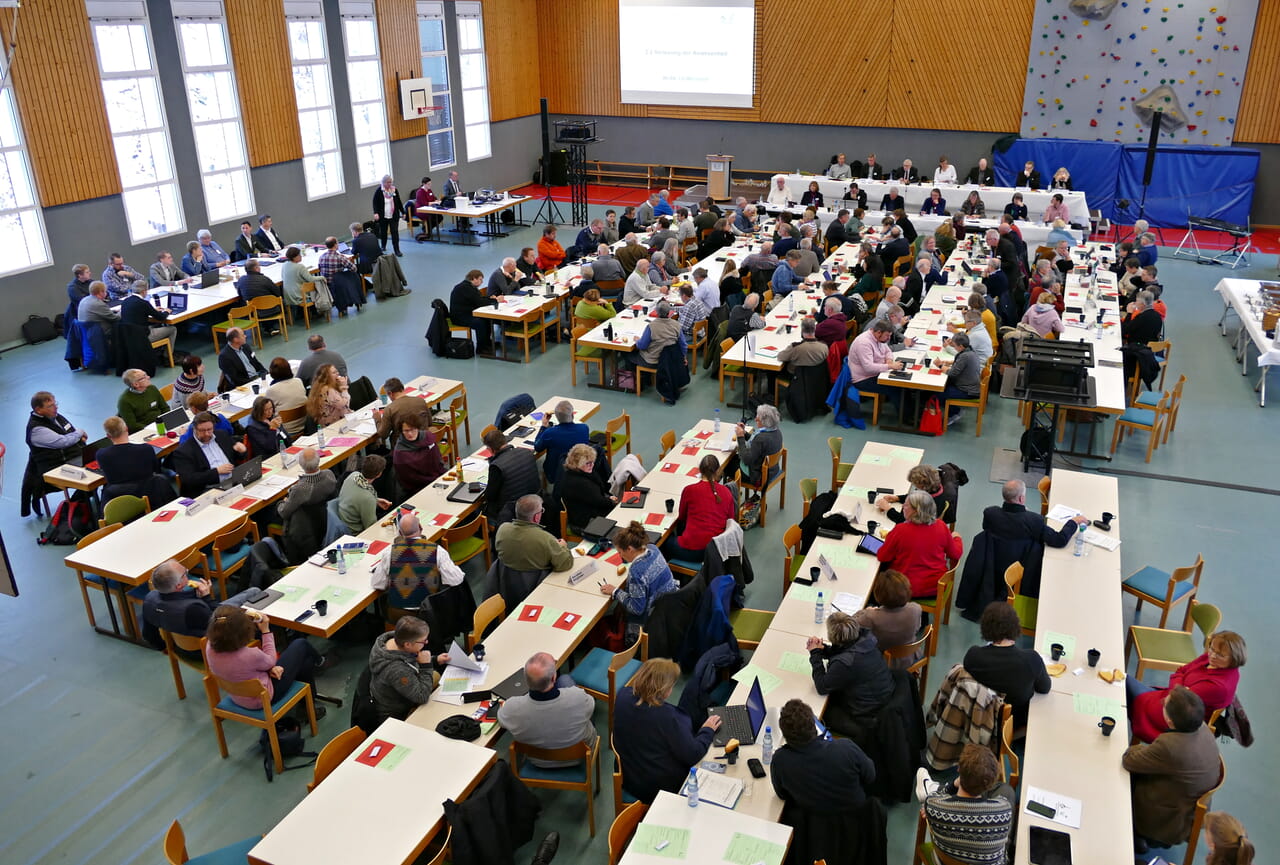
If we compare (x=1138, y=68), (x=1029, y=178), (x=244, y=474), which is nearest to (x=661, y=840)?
(x=244, y=474)

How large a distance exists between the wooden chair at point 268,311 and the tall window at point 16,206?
11.4 ft

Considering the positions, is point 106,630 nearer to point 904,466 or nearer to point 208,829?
point 208,829

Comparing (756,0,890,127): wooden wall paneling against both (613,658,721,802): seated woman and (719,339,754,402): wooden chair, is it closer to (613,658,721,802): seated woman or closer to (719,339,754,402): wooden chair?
(719,339,754,402): wooden chair

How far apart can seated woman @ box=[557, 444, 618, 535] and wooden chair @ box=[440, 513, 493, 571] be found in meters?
0.72

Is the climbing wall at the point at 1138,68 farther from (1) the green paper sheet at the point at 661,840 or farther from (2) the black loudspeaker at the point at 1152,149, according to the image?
(1) the green paper sheet at the point at 661,840

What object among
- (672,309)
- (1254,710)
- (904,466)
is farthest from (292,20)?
(1254,710)

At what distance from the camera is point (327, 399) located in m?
9.46

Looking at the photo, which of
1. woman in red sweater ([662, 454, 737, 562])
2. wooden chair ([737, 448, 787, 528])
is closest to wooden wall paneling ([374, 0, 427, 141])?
wooden chair ([737, 448, 787, 528])

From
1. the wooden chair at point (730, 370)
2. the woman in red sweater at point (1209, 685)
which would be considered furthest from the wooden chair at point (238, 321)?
the woman in red sweater at point (1209, 685)

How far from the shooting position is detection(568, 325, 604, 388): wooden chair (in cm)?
1212

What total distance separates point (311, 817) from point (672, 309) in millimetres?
8559

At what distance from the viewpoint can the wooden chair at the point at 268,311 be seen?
13.1m

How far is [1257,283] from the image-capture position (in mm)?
14016

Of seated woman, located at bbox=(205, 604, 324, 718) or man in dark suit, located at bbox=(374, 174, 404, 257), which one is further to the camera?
man in dark suit, located at bbox=(374, 174, 404, 257)
